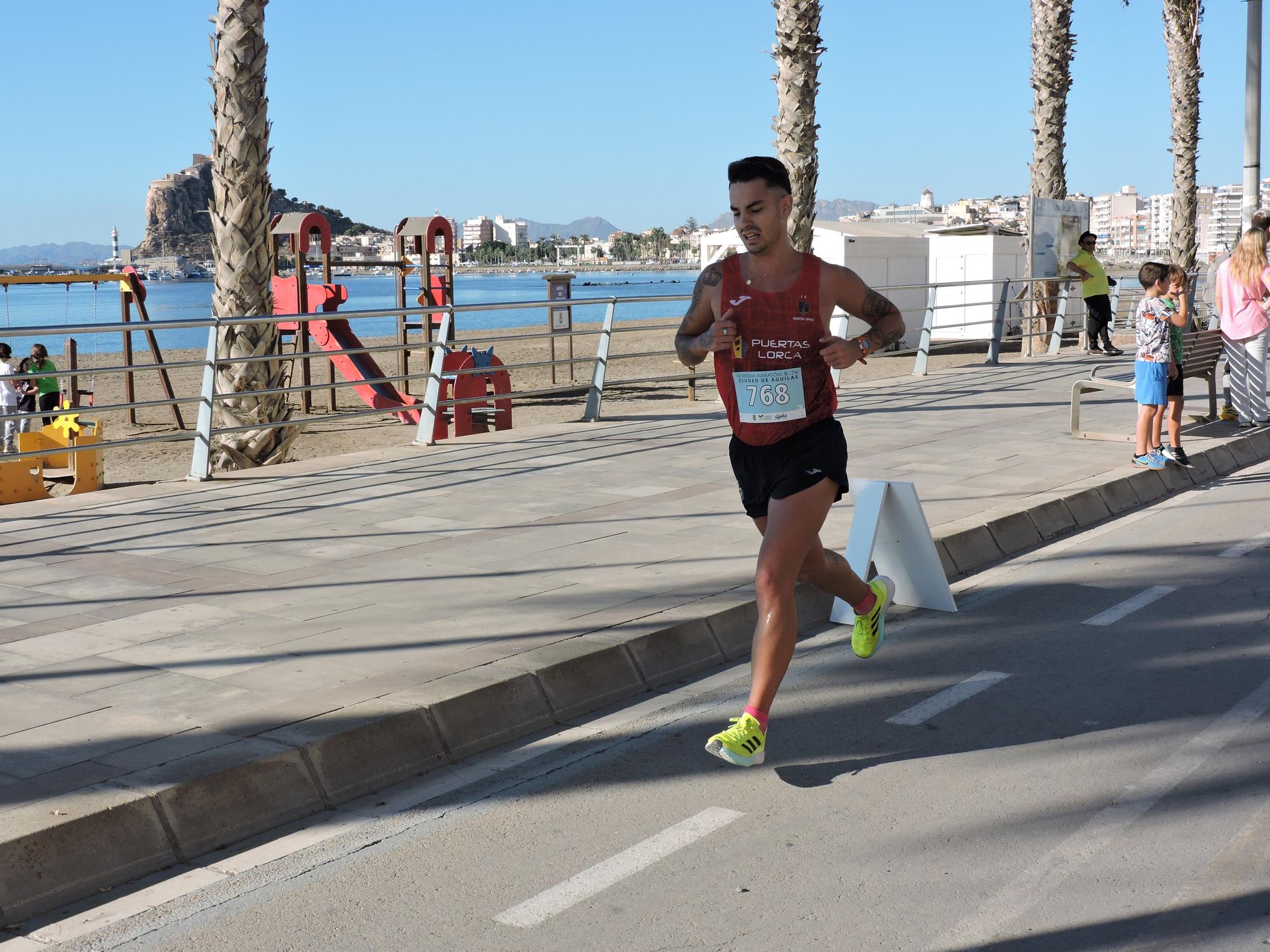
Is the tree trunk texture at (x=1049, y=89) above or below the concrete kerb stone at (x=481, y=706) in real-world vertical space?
above

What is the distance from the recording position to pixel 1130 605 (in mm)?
6902

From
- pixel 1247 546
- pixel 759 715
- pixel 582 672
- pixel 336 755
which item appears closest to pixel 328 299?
pixel 1247 546

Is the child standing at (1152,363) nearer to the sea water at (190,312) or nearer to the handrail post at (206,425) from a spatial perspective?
the sea water at (190,312)

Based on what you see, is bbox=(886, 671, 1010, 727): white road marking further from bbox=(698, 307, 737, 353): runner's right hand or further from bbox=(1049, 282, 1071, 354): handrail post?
bbox=(1049, 282, 1071, 354): handrail post

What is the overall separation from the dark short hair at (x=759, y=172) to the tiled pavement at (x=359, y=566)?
2.05 m

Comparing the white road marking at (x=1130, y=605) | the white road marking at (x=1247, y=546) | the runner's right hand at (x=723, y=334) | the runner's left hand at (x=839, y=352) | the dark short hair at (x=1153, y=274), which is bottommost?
the white road marking at (x=1130, y=605)

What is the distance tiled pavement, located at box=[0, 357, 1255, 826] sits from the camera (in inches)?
193

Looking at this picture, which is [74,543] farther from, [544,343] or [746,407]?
[544,343]

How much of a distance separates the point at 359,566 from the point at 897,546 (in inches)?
107

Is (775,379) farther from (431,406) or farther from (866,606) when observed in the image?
(431,406)

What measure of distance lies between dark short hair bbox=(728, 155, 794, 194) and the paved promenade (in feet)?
6.55

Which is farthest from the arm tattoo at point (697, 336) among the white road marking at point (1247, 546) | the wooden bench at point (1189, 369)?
the wooden bench at point (1189, 369)

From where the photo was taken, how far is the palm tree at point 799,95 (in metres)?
17.0

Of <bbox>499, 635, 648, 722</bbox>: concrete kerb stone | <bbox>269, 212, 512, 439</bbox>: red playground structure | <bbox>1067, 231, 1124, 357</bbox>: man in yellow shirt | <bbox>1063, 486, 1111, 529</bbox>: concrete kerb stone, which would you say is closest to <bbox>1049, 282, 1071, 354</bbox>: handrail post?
<bbox>1067, 231, 1124, 357</bbox>: man in yellow shirt
